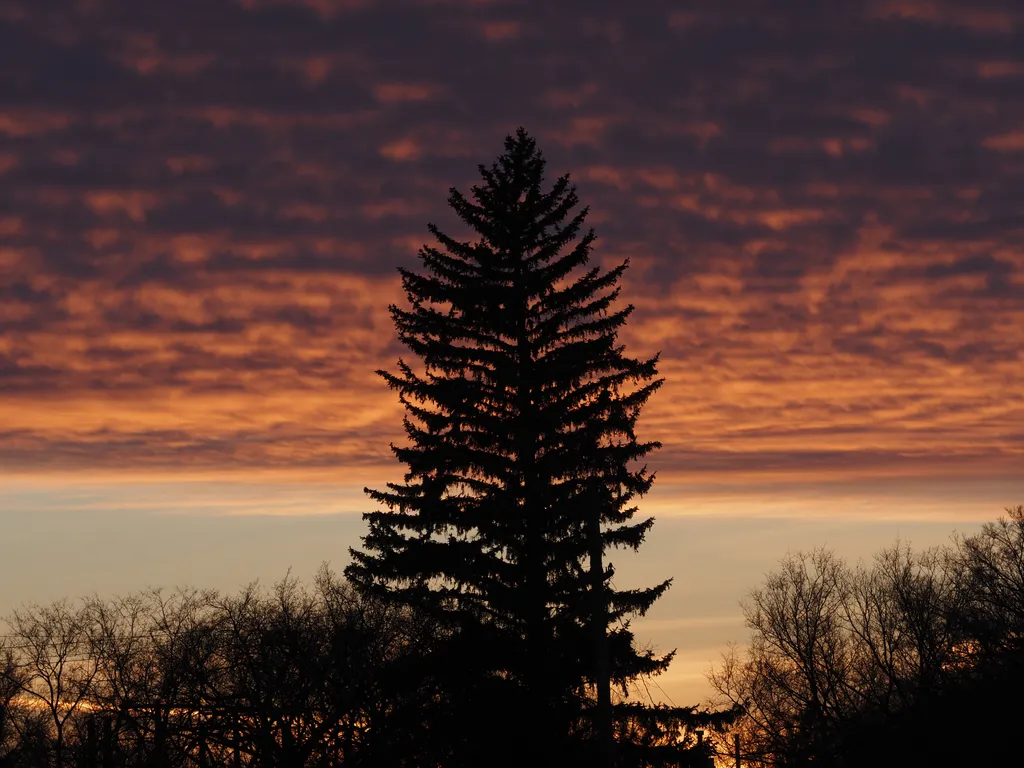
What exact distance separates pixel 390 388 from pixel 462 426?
2.61 meters

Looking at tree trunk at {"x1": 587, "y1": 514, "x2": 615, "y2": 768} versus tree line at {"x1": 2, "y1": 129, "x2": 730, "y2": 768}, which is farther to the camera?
tree line at {"x1": 2, "y1": 129, "x2": 730, "y2": 768}

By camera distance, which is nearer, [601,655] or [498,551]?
[601,655]

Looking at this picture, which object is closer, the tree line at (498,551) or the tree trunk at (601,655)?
the tree trunk at (601,655)

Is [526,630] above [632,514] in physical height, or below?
below

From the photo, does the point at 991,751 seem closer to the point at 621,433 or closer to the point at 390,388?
the point at 621,433

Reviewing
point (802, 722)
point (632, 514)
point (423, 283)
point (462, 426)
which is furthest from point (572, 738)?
point (802, 722)

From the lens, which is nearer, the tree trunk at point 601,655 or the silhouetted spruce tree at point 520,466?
the tree trunk at point 601,655

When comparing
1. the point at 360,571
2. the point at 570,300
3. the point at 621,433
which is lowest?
the point at 360,571

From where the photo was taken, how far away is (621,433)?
31859 millimetres

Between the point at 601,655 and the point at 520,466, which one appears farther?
the point at 520,466

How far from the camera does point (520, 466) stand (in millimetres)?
31312

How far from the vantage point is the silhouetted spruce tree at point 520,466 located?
30.0 meters

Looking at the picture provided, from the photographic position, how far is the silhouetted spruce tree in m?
30.0

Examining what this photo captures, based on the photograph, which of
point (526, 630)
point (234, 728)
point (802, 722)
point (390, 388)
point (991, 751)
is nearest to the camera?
point (991, 751)
